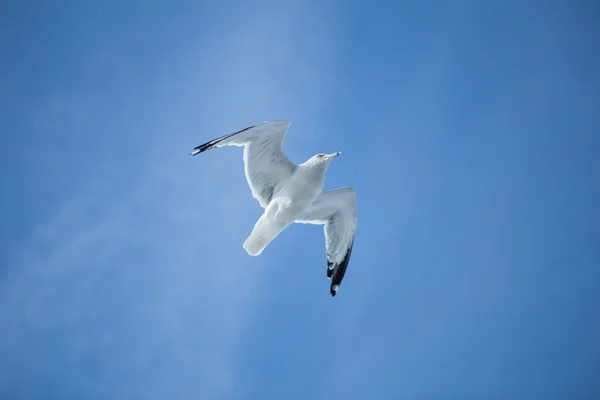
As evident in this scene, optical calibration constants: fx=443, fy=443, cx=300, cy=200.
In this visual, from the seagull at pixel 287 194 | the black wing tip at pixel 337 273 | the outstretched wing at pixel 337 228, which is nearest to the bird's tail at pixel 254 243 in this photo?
the seagull at pixel 287 194

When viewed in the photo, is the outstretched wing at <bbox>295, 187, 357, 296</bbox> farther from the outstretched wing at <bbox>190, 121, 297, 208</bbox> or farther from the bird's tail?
the bird's tail

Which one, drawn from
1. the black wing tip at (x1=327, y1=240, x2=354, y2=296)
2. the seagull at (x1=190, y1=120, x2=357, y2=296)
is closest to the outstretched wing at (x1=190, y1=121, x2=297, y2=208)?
the seagull at (x1=190, y1=120, x2=357, y2=296)

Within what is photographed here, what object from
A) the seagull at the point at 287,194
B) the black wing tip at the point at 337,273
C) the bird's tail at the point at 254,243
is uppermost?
the seagull at the point at 287,194

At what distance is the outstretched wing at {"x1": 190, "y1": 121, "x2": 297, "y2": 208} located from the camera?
6.31 meters

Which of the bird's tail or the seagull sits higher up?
the seagull

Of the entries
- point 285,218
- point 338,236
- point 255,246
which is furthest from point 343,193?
point 255,246

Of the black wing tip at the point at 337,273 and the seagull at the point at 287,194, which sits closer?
the seagull at the point at 287,194

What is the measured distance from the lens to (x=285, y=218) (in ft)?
20.7

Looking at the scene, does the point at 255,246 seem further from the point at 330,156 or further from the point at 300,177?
the point at 330,156

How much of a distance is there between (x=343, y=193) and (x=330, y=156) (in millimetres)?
873

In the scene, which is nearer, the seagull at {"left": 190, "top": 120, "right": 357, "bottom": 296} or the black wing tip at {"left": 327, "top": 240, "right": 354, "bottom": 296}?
the seagull at {"left": 190, "top": 120, "right": 357, "bottom": 296}

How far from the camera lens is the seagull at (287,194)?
6.28 m

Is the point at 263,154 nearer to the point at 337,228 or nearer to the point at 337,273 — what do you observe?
the point at 337,228

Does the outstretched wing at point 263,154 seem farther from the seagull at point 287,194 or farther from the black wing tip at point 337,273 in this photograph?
the black wing tip at point 337,273
